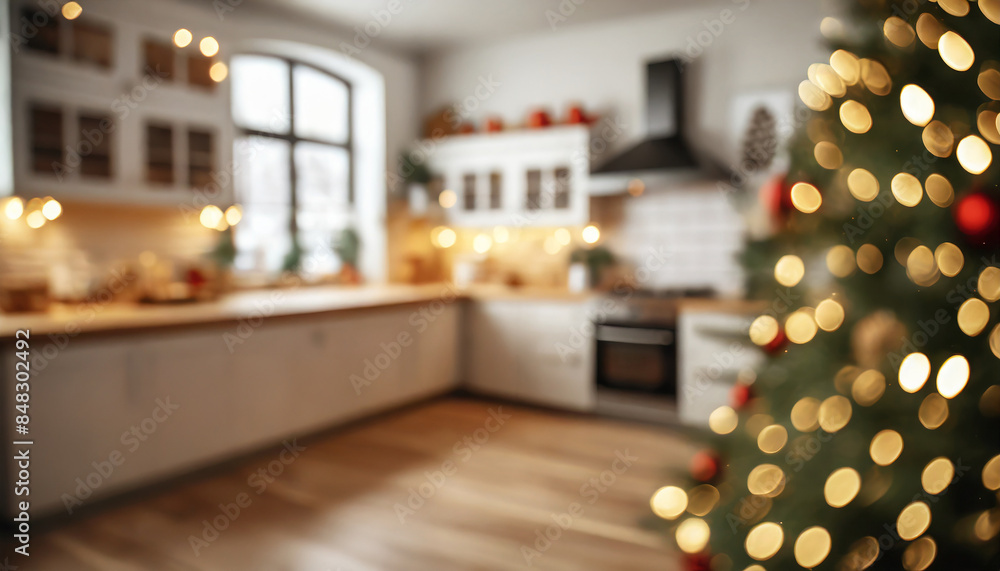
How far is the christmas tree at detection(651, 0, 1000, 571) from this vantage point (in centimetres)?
83

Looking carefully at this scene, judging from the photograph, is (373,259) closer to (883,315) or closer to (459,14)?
(459,14)

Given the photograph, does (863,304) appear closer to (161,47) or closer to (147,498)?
(147,498)

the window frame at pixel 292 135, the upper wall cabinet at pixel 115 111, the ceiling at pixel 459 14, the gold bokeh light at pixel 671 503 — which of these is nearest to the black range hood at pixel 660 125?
the ceiling at pixel 459 14

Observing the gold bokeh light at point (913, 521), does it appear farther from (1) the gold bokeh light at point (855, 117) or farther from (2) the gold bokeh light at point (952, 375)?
(1) the gold bokeh light at point (855, 117)

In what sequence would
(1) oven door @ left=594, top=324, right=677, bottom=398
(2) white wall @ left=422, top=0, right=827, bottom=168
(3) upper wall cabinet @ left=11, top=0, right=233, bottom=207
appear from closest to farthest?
(3) upper wall cabinet @ left=11, top=0, right=233, bottom=207
(1) oven door @ left=594, top=324, right=677, bottom=398
(2) white wall @ left=422, top=0, right=827, bottom=168

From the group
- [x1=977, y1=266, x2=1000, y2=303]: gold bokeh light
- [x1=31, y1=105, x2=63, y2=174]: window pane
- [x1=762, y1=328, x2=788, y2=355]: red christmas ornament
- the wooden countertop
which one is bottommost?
the wooden countertop

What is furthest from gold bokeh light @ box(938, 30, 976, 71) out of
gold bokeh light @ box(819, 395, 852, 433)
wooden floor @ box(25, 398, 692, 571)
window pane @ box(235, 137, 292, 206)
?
window pane @ box(235, 137, 292, 206)

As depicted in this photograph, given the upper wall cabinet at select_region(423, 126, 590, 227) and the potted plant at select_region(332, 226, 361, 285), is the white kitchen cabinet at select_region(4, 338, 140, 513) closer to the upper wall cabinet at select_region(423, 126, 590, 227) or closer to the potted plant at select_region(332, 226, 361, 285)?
the potted plant at select_region(332, 226, 361, 285)

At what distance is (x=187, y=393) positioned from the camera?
2.62 metres

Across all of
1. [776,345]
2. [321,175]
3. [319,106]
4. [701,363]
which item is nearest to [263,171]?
[321,175]

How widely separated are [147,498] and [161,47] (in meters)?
2.11

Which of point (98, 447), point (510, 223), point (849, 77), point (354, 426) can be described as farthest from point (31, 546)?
point (510, 223)

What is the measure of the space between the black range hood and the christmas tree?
2.89 meters

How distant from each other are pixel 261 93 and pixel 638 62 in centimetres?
251
